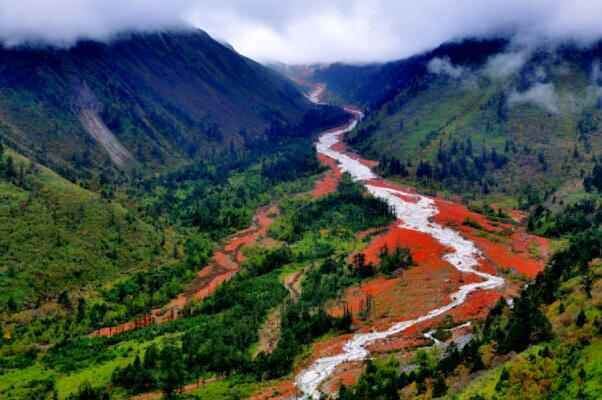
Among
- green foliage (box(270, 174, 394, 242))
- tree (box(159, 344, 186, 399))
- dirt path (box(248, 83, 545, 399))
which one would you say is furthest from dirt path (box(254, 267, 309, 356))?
green foliage (box(270, 174, 394, 242))

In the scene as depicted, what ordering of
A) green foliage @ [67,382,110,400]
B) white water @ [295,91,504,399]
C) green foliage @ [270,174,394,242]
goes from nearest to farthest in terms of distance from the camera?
1. green foliage @ [67,382,110,400]
2. white water @ [295,91,504,399]
3. green foliage @ [270,174,394,242]

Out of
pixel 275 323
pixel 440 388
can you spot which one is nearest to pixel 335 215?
pixel 275 323

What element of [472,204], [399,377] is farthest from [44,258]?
[472,204]

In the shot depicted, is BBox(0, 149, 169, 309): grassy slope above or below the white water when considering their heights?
above

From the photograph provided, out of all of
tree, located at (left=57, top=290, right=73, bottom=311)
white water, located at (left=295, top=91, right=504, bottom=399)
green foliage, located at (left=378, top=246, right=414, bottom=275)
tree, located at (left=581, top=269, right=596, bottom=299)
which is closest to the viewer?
tree, located at (left=581, top=269, right=596, bottom=299)

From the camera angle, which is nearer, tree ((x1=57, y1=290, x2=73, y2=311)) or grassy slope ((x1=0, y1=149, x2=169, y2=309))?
tree ((x1=57, y1=290, x2=73, y2=311))

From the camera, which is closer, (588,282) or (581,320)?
(581,320)

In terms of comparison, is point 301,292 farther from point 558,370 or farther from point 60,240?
point 558,370

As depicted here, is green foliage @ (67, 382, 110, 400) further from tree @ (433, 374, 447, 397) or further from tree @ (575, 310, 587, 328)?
tree @ (575, 310, 587, 328)
